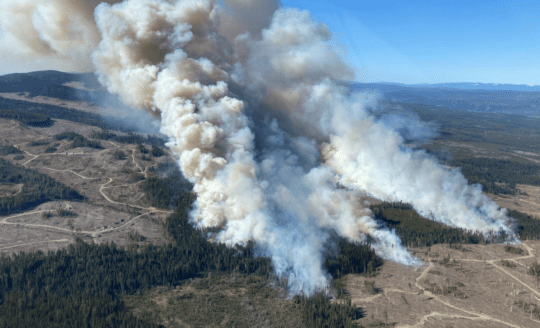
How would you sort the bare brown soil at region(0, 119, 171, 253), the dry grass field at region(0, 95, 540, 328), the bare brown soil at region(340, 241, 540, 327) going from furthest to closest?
1. the bare brown soil at region(0, 119, 171, 253)
2. the bare brown soil at region(340, 241, 540, 327)
3. the dry grass field at region(0, 95, 540, 328)

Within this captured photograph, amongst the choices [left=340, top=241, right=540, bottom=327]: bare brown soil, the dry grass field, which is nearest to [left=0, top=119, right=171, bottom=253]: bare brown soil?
the dry grass field

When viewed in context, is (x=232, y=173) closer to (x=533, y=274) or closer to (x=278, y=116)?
(x=278, y=116)

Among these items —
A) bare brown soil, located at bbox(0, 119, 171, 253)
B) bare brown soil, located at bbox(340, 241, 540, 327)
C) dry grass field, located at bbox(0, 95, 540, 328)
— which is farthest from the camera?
bare brown soil, located at bbox(0, 119, 171, 253)

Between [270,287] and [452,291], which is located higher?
[270,287]

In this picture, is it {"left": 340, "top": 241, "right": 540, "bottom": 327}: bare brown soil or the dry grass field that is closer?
the dry grass field

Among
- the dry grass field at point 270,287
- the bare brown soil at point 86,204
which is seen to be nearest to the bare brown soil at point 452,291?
the dry grass field at point 270,287

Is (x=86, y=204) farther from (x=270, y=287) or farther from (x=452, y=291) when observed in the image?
(x=452, y=291)

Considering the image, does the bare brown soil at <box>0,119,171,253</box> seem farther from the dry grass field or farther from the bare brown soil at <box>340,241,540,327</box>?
the bare brown soil at <box>340,241,540,327</box>

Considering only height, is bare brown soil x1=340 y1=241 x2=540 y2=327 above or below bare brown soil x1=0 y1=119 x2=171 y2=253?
below

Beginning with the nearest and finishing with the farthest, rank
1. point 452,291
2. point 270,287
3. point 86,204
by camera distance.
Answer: point 270,287 < point 452,291 < point 86,204

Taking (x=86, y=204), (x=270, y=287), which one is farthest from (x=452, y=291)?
(x=86, y=204)

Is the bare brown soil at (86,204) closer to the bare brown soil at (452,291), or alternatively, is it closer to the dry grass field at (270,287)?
the dry grass field at (270,287)
